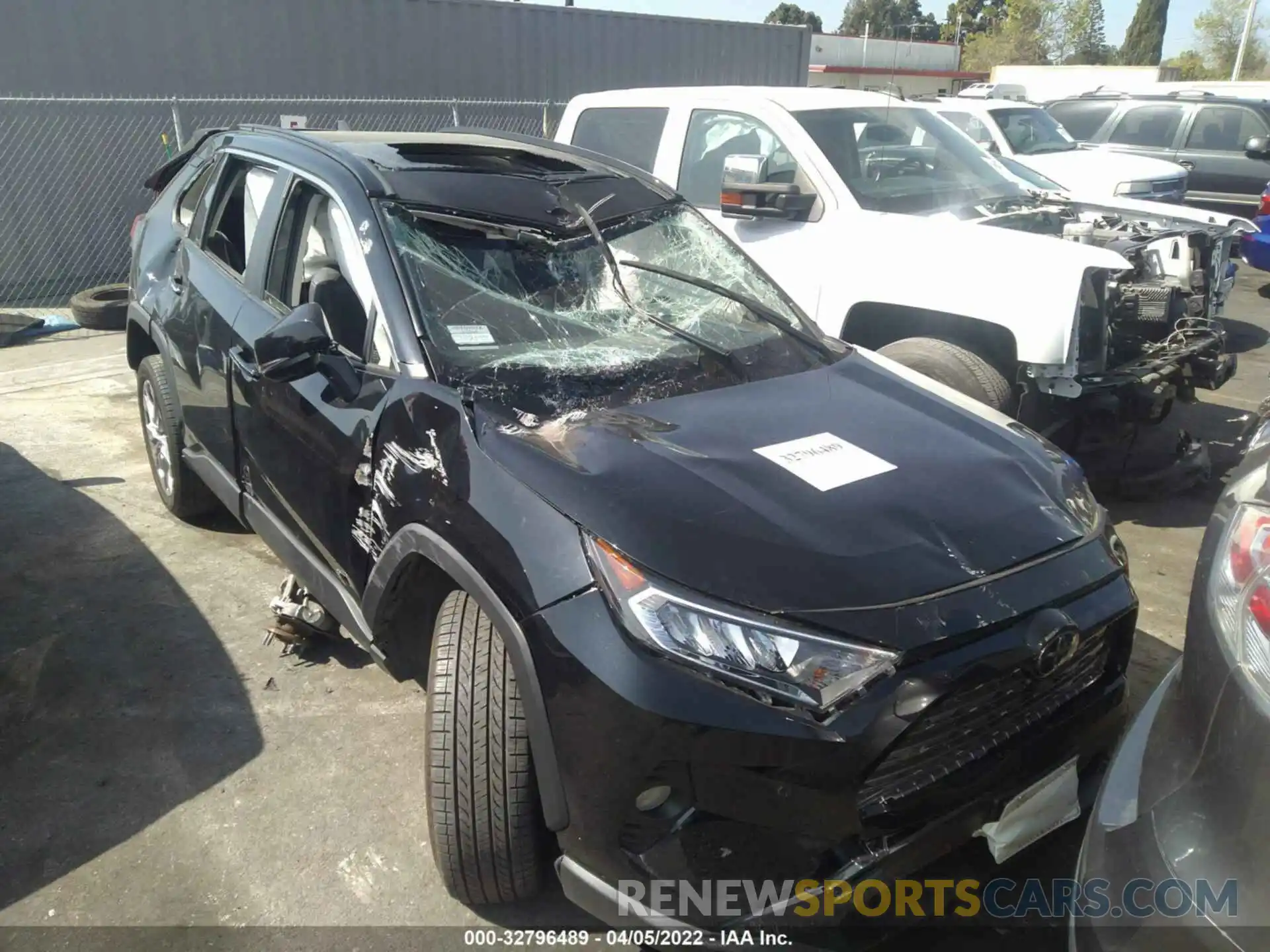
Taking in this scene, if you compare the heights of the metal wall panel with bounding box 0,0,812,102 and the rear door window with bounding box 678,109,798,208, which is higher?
the metal wall panel with bounding box 0,0,812,102

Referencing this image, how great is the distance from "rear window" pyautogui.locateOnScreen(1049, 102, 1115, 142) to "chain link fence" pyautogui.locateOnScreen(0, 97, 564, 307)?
680 cm

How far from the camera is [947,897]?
241 centimetres

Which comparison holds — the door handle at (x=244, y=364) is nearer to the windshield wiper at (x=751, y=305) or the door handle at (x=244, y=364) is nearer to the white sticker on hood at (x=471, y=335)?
the white sticker on hood at (x=471, y=335)

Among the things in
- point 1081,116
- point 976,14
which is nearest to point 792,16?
point 976,14

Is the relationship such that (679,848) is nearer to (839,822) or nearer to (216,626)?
(839,822)

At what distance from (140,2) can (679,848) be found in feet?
36.1

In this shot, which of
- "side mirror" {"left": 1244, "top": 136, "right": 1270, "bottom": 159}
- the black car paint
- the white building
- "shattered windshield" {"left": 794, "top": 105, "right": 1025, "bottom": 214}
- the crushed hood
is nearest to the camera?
the black car paint

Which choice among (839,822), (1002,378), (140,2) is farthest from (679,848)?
(140,2)

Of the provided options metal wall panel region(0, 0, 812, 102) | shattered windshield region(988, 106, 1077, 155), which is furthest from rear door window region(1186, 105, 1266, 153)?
metal wall panel region(0, 0, 812, 102)

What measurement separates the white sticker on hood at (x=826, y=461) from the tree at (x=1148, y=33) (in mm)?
52978

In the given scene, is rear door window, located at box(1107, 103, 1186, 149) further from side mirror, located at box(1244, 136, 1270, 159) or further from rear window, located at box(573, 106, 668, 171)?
rear window, located at box(573, 106, 668, 171)

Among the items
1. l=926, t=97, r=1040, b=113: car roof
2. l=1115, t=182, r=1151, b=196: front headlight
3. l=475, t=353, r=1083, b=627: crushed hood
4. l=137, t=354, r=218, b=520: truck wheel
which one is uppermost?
l=926, t=97, r=1040, b=113: car roof

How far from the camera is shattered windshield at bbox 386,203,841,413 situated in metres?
2.67

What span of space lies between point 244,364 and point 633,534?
6.10 ft
